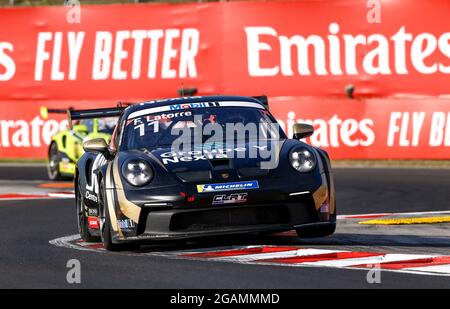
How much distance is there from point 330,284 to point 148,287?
1058 mm

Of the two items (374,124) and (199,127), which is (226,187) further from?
(374,124)

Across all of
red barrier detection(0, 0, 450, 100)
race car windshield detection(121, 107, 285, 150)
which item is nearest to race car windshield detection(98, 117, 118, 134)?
red barrier detection(0, 0, 450, 100)

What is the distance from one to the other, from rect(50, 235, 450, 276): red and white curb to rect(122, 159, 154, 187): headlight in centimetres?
54

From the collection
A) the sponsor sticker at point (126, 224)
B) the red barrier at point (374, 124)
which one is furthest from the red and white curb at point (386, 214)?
the red barrier at point (374, 124)

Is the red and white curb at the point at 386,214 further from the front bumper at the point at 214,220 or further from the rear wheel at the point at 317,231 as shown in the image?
the front bumper at the point at 214,220

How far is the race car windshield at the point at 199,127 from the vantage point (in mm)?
10000

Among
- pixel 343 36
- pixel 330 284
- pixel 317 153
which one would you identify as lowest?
pixel 330 284

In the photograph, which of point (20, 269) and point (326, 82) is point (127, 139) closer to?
point (20, 269)

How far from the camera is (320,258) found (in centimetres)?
855

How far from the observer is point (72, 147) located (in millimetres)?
19281

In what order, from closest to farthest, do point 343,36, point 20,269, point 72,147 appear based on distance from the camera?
point 20,269 → point 72,147 → point 343,36

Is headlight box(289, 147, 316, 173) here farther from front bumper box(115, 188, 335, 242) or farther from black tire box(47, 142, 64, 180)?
black tire box(47, 142, 64, 180)

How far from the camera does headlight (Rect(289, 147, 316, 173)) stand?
30.1ft
